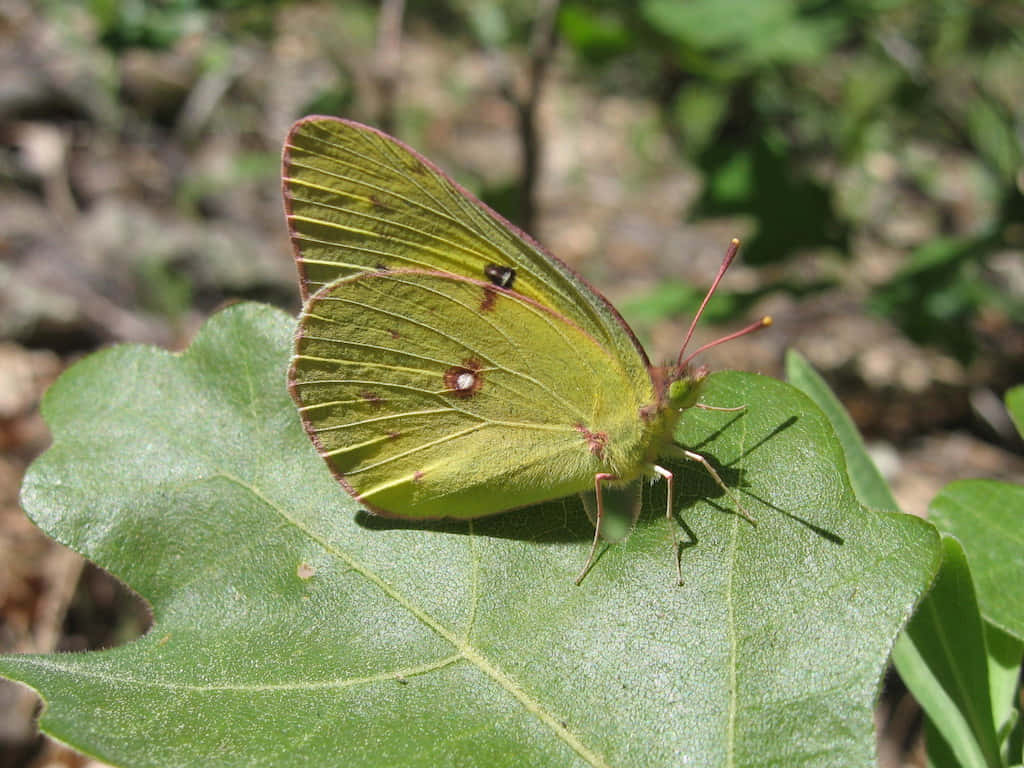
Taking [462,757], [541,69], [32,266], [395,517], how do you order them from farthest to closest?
[32,266], [541,69], [395,517], [462,757]

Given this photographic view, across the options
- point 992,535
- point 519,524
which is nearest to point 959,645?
point 992,535

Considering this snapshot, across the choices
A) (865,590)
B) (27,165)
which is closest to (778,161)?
(865,590)

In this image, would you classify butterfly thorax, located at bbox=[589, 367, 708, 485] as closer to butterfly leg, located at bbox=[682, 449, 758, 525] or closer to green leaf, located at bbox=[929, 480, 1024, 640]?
butterfly leg, located at bbox=[682, 449, 758, 525]

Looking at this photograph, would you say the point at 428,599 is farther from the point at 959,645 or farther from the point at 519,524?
the point at 959,645

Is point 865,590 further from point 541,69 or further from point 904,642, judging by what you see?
point 541,69

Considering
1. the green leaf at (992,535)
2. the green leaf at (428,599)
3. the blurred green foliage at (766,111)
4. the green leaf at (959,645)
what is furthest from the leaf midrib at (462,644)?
the blurred green foliage at (766,111)

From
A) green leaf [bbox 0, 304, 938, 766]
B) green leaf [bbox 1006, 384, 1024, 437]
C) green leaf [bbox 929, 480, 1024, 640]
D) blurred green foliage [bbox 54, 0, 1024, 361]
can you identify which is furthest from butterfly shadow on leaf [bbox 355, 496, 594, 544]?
blurred green foliage [bbox 54, 0, 1024, 361]
